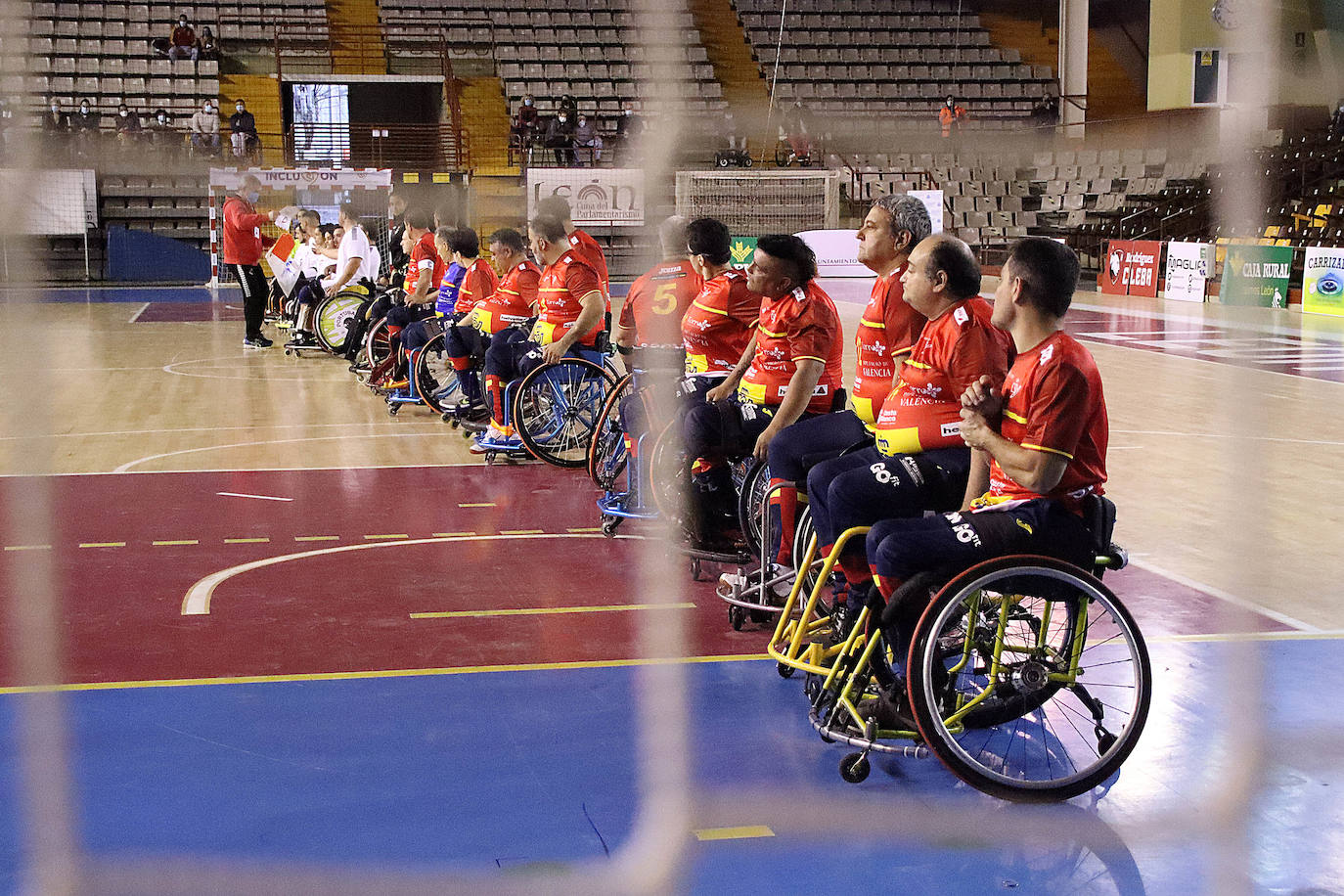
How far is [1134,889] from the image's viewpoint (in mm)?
2635

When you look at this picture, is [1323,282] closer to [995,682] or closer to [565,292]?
[565,292]

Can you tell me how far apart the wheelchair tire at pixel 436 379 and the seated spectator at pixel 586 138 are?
5.68 ft

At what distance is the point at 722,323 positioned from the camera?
541 cm

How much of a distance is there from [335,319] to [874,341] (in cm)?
934

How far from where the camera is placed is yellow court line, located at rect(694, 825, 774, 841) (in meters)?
2.79

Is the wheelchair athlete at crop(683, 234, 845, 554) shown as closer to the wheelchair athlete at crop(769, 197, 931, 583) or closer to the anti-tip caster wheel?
the wheelchair athlete at crop(769, 197, 931, 583)

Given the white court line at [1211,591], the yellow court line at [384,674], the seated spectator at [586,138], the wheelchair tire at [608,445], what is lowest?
the yellow court line at [384,674]

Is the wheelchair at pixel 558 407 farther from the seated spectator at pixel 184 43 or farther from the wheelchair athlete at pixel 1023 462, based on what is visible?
the seated spectator at pixel 184 43

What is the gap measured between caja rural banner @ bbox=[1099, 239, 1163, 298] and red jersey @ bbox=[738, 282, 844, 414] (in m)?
15.6

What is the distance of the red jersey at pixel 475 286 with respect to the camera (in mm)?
8799

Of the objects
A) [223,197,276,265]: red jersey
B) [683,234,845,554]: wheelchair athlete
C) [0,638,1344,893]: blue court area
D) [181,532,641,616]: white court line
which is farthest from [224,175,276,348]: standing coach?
[0,638,1344,893]: blue court area

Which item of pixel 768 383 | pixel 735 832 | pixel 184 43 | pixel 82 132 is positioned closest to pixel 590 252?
pixel 768 383

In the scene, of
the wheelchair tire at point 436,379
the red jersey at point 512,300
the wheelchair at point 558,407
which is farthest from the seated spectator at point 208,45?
the wheelchair at point 558,407

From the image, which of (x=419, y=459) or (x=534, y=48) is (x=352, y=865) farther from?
(x=534, y=48)
